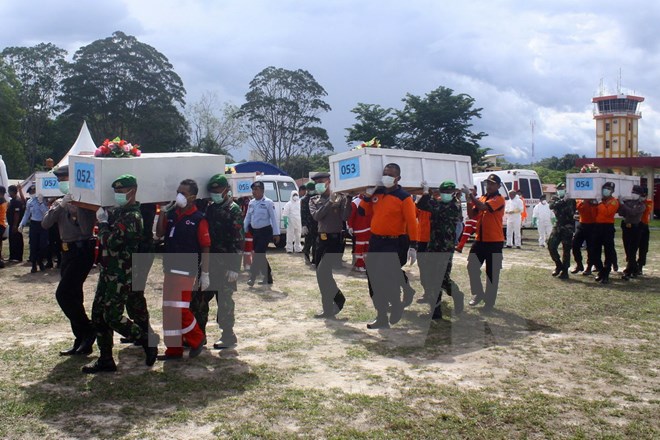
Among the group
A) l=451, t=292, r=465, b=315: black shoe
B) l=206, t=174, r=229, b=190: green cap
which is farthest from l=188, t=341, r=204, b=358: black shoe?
l=451, t=292, r=465, b=315: black shoe

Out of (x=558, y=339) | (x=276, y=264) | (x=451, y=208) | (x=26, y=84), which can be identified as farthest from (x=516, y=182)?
(x=26, y=84)

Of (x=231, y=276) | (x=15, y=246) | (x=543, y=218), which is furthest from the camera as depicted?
(x=543, y=218)

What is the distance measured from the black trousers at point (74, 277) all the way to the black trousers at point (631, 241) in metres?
9.63

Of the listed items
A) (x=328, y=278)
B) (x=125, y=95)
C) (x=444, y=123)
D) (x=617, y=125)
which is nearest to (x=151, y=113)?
(x=125, y=95)

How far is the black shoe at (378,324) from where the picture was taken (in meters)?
6.97

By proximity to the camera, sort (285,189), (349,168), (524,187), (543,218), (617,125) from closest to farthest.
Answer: (349,168) < (285,189) < (543,218) < (524,187) < (617,125)

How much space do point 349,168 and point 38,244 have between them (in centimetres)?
796

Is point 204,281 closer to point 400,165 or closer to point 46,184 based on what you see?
point 400,165

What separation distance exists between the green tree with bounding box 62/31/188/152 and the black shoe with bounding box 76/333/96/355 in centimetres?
3652

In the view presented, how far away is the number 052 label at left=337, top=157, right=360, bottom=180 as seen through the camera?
23.9ft

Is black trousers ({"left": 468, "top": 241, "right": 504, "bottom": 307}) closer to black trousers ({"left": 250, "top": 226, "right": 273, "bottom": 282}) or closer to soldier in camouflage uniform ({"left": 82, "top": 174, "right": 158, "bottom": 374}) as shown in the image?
black trousers ({"left": 250, "top": 226, "right": 273, "bottom": 282})

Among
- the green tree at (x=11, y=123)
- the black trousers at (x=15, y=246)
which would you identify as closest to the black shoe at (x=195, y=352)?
the black trousers at (x=15, y=246)

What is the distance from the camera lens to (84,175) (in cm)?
557

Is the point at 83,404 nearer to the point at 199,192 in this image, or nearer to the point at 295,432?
the point at 295,432
